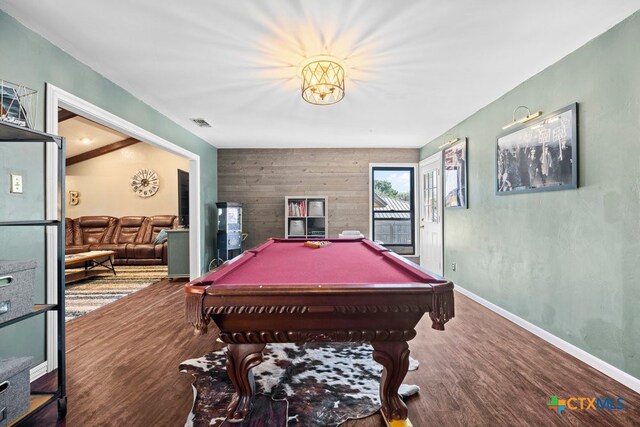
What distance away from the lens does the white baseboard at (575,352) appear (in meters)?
1.92

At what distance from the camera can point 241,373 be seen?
1512 mm

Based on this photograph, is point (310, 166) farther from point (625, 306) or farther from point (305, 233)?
point (625, 306)

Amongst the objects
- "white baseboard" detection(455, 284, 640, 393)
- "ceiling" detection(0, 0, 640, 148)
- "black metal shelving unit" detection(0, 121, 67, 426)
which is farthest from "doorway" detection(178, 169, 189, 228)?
"white baseboard" detection(455, 284, 640, 393)

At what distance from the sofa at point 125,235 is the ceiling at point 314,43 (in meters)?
3.81

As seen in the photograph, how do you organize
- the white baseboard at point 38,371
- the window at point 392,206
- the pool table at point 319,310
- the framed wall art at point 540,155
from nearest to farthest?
the pool table at point 319,310, the white baseboard at point 38,371, the framed wall art at point 540,155, the window at point 392,206

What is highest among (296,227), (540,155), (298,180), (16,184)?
(298,180)

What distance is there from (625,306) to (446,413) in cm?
145

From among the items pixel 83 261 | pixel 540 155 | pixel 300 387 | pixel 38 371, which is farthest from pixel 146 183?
pixel 540 155

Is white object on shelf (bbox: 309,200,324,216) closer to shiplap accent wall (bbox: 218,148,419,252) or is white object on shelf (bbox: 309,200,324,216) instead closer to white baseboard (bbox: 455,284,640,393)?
shiplap accent wall (bbox: 218,148,419,252)

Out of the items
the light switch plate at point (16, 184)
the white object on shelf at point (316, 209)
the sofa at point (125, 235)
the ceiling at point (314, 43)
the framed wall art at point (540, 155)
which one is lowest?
the sofa at point (125, 235)

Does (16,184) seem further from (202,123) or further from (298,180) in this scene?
(298,180)

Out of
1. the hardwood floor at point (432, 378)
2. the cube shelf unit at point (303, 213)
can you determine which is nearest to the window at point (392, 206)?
the cube shelf unit at point (303, 213)

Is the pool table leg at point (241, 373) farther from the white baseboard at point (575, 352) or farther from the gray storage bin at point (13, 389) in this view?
the white baseboard at point (575, 352)

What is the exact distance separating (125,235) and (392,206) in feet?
19.5
